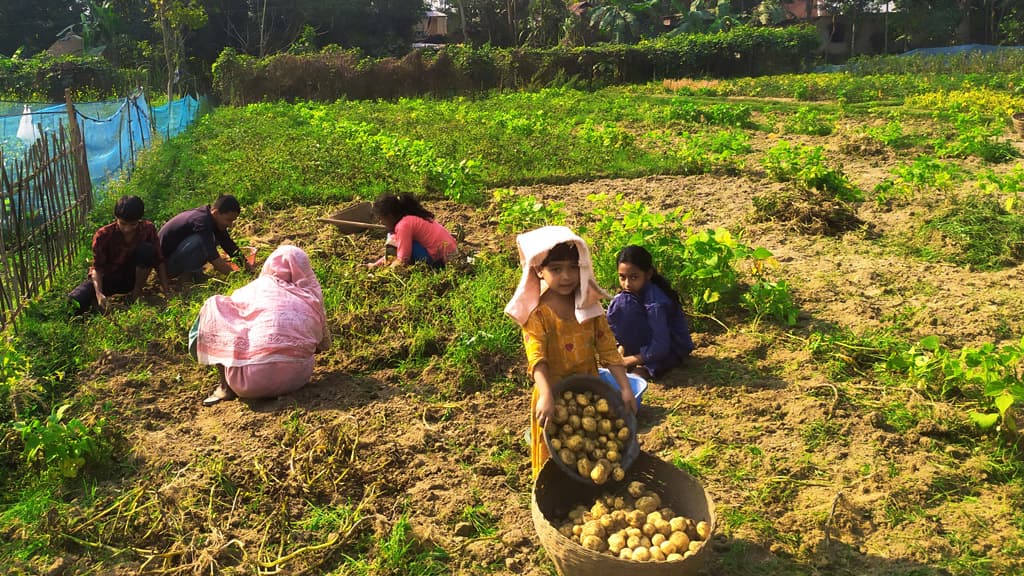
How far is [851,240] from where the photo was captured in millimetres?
6957

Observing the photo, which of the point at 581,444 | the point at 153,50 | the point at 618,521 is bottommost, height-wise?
the point at 618,521

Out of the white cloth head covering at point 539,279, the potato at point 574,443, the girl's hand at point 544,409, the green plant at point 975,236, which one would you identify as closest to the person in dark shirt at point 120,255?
the white cloth head covering at point 539,279

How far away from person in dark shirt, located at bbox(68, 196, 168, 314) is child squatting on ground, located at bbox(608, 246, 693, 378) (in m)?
3.76

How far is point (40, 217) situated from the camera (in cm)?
668

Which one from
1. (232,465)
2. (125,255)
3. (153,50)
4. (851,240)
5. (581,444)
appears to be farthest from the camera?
(153,50)

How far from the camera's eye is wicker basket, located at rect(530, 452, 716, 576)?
96.7 inches

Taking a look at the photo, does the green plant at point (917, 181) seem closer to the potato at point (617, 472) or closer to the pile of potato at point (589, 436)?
the pile of potato at point (589, 436)

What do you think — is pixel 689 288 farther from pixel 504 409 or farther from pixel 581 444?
pixel 581 444

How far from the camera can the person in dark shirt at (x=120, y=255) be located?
226 inches

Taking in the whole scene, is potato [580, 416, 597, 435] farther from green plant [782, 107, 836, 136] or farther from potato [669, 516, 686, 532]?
green plant [782, 107, 836, 136]

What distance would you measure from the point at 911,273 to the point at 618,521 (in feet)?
14.2

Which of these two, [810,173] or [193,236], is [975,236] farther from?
[193,236]

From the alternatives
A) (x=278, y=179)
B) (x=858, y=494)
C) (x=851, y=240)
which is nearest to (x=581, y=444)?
(x=858, y=494)

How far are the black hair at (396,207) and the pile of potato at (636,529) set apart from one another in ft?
12.3
